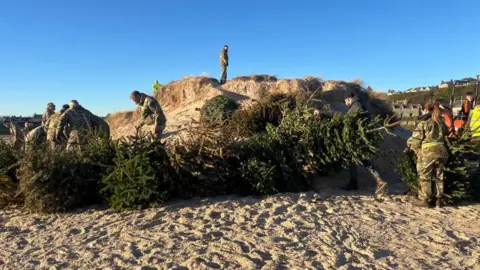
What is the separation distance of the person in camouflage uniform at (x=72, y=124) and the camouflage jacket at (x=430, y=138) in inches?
250

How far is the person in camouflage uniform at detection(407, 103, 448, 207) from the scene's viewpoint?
557 centimetres

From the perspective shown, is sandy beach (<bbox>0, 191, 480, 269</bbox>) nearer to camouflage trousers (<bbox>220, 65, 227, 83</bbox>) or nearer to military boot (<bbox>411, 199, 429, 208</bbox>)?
military boot (<bbox>411, 199, 429, 208</bbox>)

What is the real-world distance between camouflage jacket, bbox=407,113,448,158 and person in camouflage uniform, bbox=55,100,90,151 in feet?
20.8

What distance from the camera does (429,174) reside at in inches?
223

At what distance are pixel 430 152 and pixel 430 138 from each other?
226 mm

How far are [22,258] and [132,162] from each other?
2.07 metres

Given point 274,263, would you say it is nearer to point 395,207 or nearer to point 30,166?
point 395,207

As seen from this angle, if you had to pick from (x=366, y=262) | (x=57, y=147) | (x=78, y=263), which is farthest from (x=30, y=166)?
(x=366, y=262)

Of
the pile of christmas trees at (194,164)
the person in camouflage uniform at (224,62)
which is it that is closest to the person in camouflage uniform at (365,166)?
the pile of christmas trees at (194,164)

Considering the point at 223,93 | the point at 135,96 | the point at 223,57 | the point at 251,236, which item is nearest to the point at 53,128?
the point at 135,96

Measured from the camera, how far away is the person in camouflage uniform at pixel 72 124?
716 cm

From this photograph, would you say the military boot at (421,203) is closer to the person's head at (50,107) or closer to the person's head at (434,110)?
the person's head at (434,110)

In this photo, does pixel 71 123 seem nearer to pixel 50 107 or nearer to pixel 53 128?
pixel 53 128

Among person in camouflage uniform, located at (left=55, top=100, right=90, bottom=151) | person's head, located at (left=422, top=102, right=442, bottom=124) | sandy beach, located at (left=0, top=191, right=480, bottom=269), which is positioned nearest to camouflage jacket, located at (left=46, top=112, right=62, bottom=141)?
person in camouflage uniform, located at (left=55, top=100, right=90, bottom=151)
